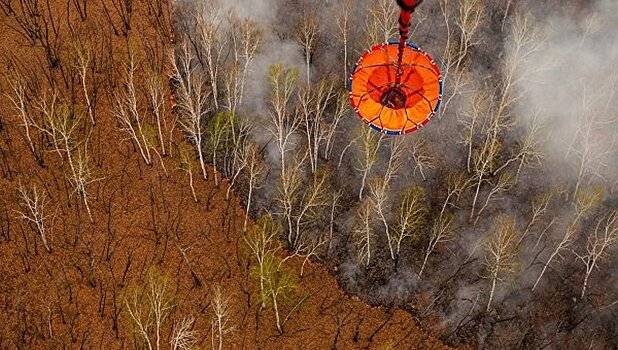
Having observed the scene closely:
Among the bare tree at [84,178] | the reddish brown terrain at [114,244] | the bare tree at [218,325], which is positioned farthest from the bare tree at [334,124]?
the bare tree at [84,178]

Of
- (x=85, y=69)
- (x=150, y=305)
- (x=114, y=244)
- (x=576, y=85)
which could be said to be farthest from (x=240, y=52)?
(x=576, y=85)

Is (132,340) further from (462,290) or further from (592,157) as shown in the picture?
(592,157)

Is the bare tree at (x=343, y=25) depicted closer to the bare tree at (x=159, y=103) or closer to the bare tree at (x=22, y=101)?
the bare tree at (x=159, y=103)

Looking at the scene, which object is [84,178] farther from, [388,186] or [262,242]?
[388,186]

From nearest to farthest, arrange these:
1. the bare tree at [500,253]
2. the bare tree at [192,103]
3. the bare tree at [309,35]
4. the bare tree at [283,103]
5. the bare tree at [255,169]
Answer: the bare tree at [500,253] → the bare tree at [192,103] → the bare tree at [255,169] → the bare tree at [283,103] → the bare tree at [309,35]

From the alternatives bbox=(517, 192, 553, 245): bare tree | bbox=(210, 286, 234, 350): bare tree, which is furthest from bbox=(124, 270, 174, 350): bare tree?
bbox=(517, 192, 553, 245): bare tree

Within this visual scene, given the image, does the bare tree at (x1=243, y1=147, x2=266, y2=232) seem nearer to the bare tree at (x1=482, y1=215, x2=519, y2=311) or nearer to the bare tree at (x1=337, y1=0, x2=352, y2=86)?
the bare tree at (x1=337, y1=0, x2=352, y2=86)
